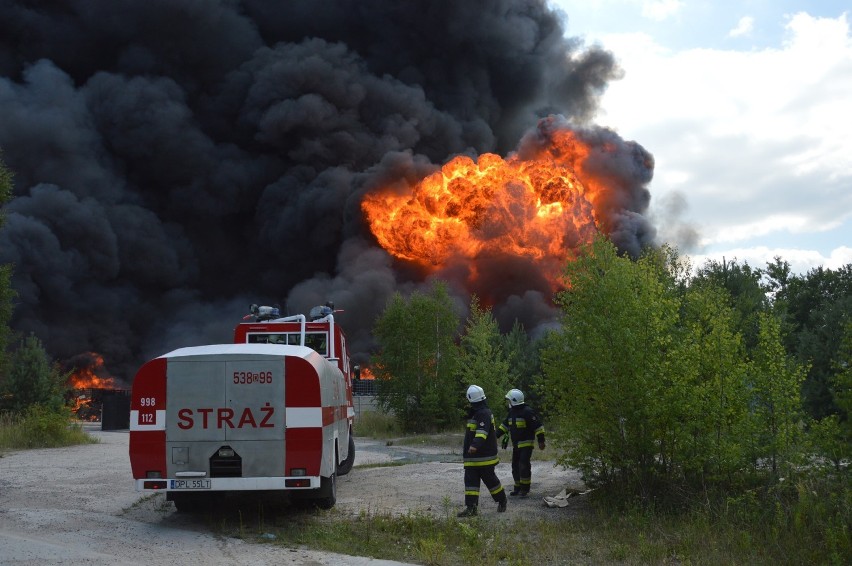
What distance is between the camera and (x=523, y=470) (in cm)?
1177

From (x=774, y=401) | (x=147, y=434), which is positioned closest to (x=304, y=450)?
(x=147, y=434)

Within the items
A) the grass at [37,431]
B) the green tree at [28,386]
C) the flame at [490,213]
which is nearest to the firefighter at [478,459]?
the grass at [37,431]

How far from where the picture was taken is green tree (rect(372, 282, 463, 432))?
27500 mm

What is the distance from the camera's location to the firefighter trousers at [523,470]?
1177cm

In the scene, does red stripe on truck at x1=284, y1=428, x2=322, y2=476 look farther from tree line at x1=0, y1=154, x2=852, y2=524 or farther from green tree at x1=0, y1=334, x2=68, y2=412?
green tree at x1=0, y1=334, x2=68, y2=412

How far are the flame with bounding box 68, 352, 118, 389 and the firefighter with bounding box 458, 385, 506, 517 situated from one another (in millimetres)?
37910

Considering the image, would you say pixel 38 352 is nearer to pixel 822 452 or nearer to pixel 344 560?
pixel 344 560

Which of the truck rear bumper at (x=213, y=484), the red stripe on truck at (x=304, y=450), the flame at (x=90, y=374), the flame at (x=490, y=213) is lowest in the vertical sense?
the truck rear bumper at (x=213, y=484)

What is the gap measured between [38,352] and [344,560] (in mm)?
19769

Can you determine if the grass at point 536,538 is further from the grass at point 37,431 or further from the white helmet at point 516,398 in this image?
the grass at point 37,431

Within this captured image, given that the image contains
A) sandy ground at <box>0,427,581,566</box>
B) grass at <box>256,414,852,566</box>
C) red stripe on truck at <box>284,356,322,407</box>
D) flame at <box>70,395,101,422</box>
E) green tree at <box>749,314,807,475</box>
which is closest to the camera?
grass at <box>256,414,852,566</box>

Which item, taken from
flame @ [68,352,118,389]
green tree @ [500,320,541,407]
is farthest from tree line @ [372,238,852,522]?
flame @ [68,352,118,389]

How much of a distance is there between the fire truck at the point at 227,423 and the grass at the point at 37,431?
1316 centimetres

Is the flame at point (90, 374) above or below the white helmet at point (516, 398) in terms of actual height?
above
